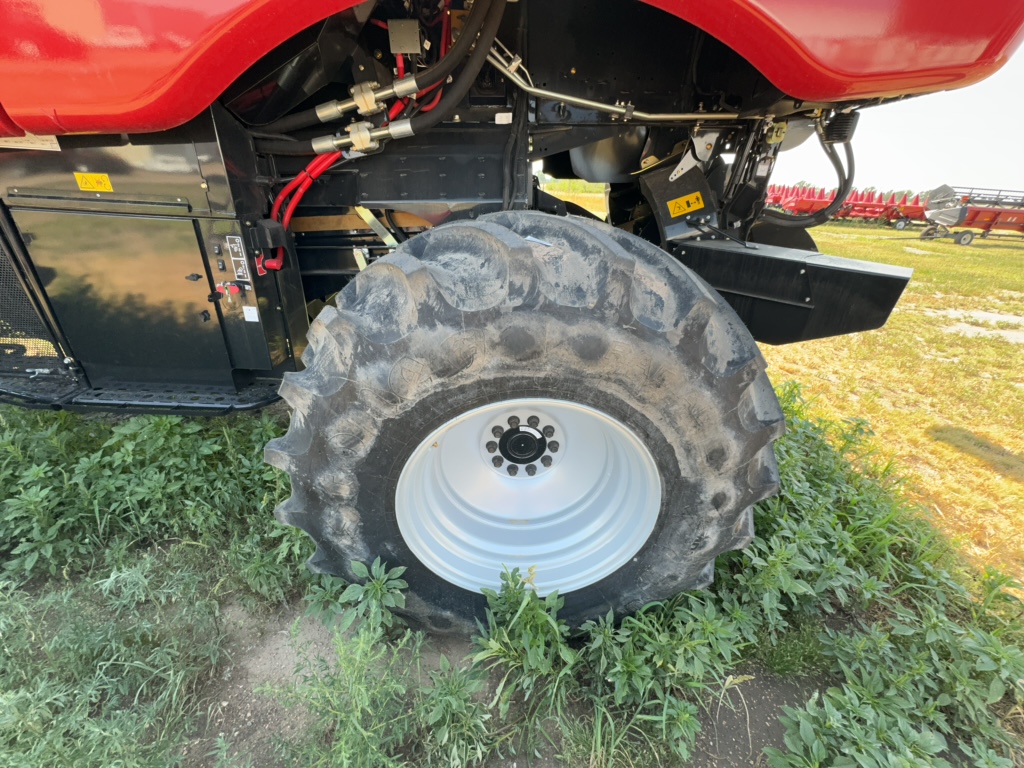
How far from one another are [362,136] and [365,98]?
0.37ft

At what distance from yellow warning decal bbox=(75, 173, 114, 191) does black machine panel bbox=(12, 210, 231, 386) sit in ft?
0.31

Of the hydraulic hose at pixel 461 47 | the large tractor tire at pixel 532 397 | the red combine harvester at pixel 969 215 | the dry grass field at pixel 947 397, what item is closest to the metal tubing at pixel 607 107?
the hydraulic hose at pixel 461 47

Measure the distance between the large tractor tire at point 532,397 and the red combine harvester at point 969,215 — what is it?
15.0 m

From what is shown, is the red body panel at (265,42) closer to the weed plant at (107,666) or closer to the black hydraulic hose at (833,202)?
the black hydraulic hose at (833,202)

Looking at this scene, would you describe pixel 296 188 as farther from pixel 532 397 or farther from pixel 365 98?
pixel 532 397

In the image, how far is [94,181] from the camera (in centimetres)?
166

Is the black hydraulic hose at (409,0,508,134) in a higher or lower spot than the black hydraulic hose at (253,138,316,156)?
higher

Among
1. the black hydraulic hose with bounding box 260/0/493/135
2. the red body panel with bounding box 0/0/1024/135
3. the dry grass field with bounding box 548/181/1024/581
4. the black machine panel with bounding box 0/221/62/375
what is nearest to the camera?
the red body panel with bounding box 0/0/1024/135

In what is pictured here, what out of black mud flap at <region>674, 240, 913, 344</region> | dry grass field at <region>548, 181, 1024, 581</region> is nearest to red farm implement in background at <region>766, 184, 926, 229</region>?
dry grass field at <region>548, 181, 1024, 581</region>

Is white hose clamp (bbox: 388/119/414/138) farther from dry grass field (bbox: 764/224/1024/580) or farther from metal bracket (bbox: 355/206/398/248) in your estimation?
dry grass field (bbox: 764/224/1024/580)

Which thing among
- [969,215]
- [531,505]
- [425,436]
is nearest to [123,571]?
[425,436]

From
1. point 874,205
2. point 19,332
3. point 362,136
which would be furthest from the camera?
point 874,205

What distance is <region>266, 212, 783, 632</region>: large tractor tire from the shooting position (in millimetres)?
1385

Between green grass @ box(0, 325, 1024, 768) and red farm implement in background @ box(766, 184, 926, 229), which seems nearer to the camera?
green grass @ box(0, 325, 1024, 768)
